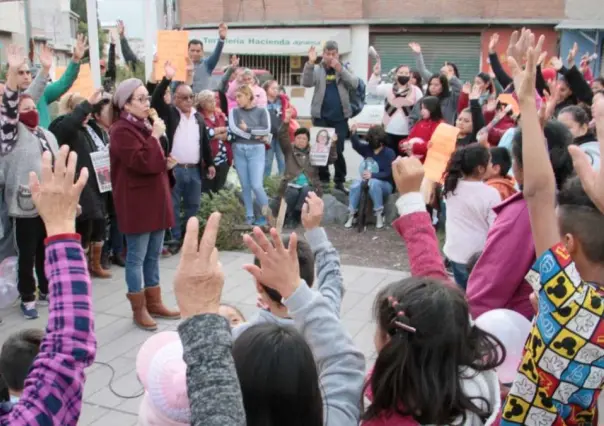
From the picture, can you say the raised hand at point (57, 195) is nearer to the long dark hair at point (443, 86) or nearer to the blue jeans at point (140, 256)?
the blue jeans at point (140, 256)

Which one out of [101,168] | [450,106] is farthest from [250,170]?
[450,106]

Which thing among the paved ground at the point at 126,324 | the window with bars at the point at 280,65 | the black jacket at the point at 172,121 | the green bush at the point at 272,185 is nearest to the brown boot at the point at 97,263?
the paved ground at the point at 126,324

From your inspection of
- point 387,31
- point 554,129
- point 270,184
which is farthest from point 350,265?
point 387,31

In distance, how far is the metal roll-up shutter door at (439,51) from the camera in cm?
2603

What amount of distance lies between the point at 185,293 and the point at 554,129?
2.30m

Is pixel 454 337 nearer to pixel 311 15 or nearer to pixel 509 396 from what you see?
pixel 509 396

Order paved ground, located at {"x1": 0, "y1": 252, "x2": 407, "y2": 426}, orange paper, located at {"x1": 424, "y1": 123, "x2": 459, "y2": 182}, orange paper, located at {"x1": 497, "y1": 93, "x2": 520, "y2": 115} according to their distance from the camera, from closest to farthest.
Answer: paved ground, located at {"x1": 0, "y1": 252, "x2": 407, "y2": 426}
orange paper, located at {"x1": 424, "y1": 123, "x2": 459, "y2": 182}
orange paper, located at {"x1": 497, "y1": 93, "x2": 520, "y2": 115}

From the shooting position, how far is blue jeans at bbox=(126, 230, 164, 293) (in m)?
5.03

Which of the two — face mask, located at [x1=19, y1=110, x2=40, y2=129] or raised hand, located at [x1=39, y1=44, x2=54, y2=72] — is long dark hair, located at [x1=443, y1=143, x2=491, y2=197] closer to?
face mask, located at [x1=19, y1=110, x2=40, y2=129]

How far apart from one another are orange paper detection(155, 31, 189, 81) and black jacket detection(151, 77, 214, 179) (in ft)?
1.89

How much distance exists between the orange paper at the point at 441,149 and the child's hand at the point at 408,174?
4533mm

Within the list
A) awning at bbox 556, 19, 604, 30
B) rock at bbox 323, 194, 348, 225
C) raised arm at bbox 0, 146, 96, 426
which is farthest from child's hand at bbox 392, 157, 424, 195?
awning at bbox 556, 19, 604, 30

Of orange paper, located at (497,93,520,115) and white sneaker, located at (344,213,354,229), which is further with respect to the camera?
white sneaker, located at (344,213,354,229)

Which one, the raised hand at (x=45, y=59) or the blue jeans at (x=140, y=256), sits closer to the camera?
the blue jeans at (x=140, y=256)
